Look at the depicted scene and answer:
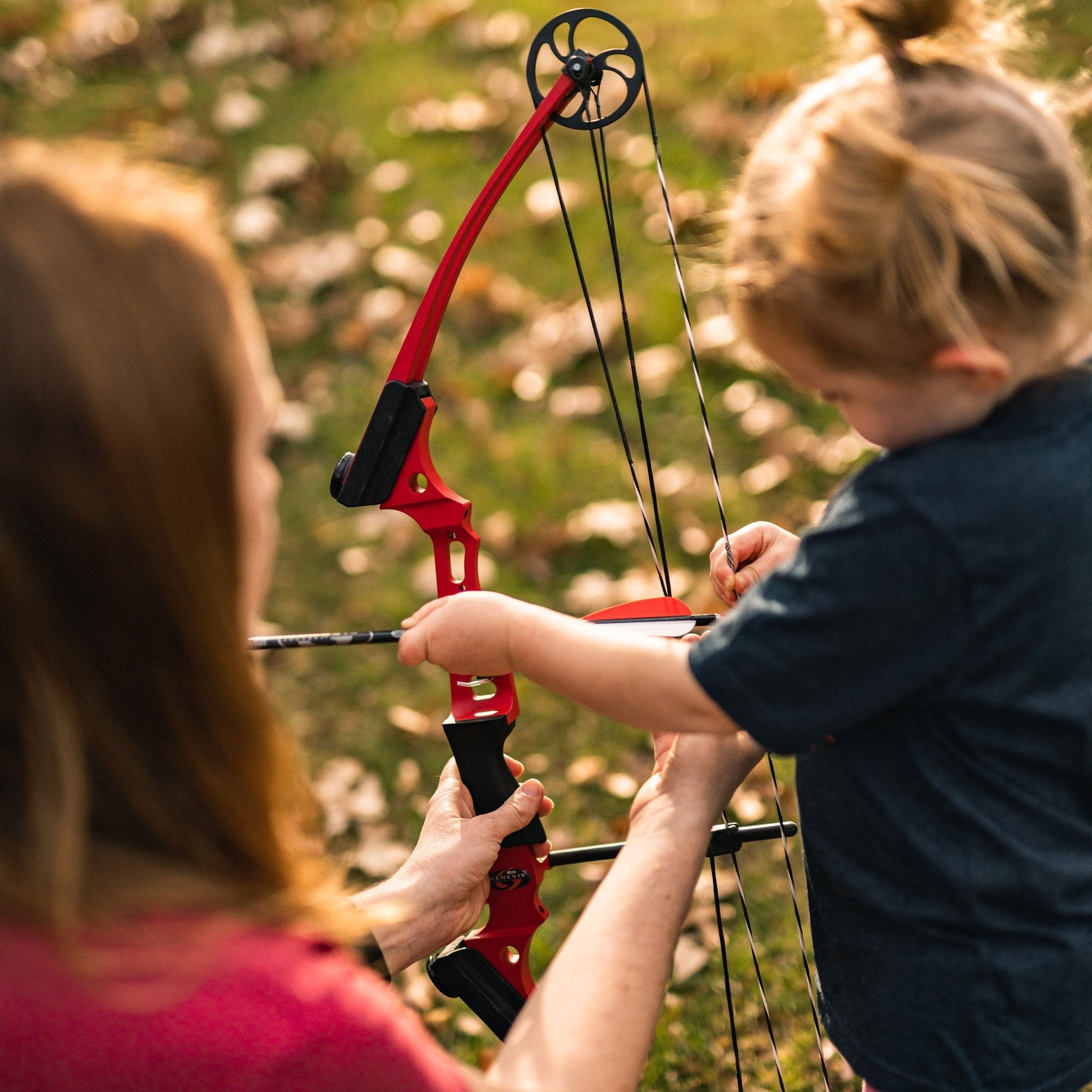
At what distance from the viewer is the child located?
86cm

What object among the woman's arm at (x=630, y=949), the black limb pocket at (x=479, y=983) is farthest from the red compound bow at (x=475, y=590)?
the woman's arm at (x=630, y=949)

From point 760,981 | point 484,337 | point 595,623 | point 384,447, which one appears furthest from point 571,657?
point 484,337

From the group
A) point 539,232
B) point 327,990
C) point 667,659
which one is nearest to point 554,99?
point 667,659

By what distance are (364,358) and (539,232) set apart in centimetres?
60

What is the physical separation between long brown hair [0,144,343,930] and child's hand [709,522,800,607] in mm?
609

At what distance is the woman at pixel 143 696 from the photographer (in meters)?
0.68

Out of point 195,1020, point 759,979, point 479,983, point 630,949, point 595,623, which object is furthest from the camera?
point 759,979

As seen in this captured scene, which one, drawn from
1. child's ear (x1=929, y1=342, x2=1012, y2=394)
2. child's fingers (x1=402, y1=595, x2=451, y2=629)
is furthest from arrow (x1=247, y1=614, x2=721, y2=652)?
child's ear (x1=929, y1=342, x2=1012, y2=394)

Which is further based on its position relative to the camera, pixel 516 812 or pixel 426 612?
pixel 516 812

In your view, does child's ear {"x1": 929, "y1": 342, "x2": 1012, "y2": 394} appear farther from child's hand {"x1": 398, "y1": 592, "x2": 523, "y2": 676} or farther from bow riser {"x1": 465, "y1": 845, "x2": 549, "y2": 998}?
bow riser {"x1": 465, "y1": 845, "x2": 549, "y2": 998}

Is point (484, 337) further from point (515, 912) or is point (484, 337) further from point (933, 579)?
point (933, 579)

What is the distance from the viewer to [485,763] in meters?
1.24

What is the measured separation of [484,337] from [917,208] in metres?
2.26

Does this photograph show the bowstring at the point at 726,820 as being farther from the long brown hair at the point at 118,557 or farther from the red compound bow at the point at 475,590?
the long brown hair at the point at 118,557
